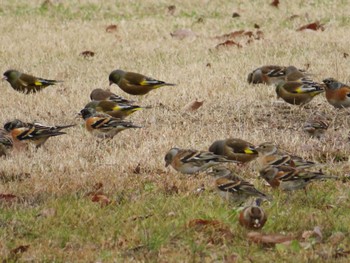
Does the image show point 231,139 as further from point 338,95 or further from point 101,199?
point 338,95

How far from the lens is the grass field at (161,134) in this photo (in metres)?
5.71

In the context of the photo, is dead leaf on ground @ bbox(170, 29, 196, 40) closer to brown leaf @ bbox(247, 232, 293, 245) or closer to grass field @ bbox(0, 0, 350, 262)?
grass field @ bbox(0, 0, 350, 262)

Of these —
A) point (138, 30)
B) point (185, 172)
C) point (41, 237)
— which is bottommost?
point (138, 30)

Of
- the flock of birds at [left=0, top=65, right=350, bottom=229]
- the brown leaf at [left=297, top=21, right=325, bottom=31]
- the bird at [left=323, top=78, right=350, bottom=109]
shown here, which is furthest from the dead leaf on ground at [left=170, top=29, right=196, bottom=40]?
the bird at [left=323, top=78, right=350, bottom=109]

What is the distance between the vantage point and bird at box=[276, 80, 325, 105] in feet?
34.1

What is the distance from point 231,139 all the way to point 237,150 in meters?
0.18

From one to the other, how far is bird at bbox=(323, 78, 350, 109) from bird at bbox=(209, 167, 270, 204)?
149 inches

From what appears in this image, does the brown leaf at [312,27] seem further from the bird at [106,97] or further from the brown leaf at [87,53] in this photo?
the bird at [106,97]

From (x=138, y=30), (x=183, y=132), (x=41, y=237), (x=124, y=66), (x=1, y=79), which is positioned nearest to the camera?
(x=41, y=237)

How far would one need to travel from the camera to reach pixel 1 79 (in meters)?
12.9

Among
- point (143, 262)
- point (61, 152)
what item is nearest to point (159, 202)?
point (143, 262)

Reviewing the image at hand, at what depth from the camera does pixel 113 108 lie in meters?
10.1

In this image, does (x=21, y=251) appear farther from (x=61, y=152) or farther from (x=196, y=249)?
(x=61, y=152)

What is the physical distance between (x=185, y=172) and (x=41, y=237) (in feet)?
6.79
